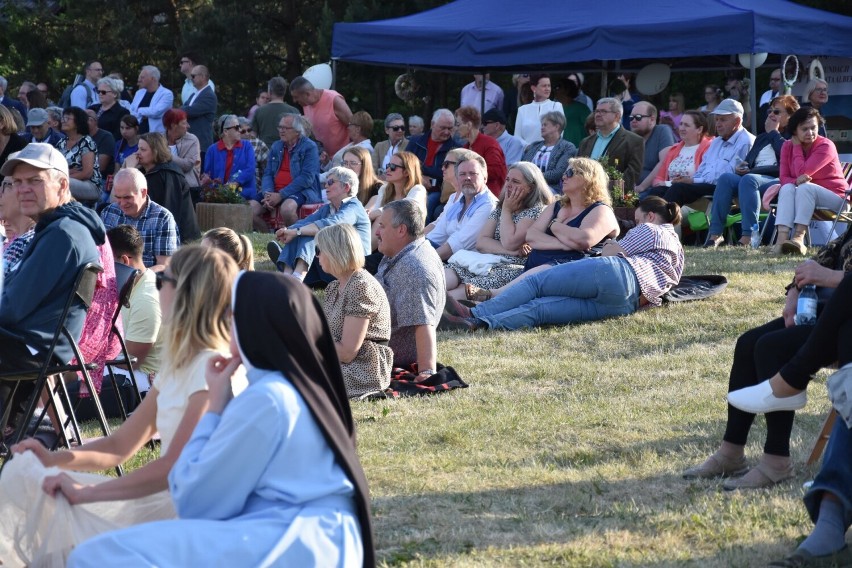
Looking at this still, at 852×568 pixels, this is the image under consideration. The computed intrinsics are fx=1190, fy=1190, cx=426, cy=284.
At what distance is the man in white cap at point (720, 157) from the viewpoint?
37.6 feet

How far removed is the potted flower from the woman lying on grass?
16.7 feet

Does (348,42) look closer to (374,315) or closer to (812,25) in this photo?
(812,25)

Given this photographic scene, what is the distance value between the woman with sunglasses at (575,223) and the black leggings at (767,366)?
3.66m

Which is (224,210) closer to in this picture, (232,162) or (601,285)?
(232,162)

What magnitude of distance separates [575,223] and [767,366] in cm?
413

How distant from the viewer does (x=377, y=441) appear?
18.5 feet

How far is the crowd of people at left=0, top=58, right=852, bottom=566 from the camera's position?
287cm

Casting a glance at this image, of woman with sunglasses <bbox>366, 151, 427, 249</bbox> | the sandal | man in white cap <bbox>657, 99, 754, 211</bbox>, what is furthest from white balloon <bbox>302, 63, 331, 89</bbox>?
the sandal

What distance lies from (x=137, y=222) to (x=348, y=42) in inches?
277

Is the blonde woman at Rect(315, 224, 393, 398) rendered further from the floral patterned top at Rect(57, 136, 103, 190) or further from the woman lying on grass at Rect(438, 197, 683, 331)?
the floral patterned top at Rect(57, 136, 103, 190)

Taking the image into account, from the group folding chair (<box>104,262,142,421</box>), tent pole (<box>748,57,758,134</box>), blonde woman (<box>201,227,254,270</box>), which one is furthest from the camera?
tent pole (<box>748,57,758,134</box>)

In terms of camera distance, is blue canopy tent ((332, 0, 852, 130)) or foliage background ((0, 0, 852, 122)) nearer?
blue canopy tent ((332, 0, 852, 130))

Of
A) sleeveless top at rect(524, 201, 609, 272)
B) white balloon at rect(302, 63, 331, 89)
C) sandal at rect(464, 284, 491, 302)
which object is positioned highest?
white balloon at rect(302, 63, 331, 89)

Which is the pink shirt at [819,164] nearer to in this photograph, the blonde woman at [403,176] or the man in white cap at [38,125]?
the blonde woman at [403,176]
